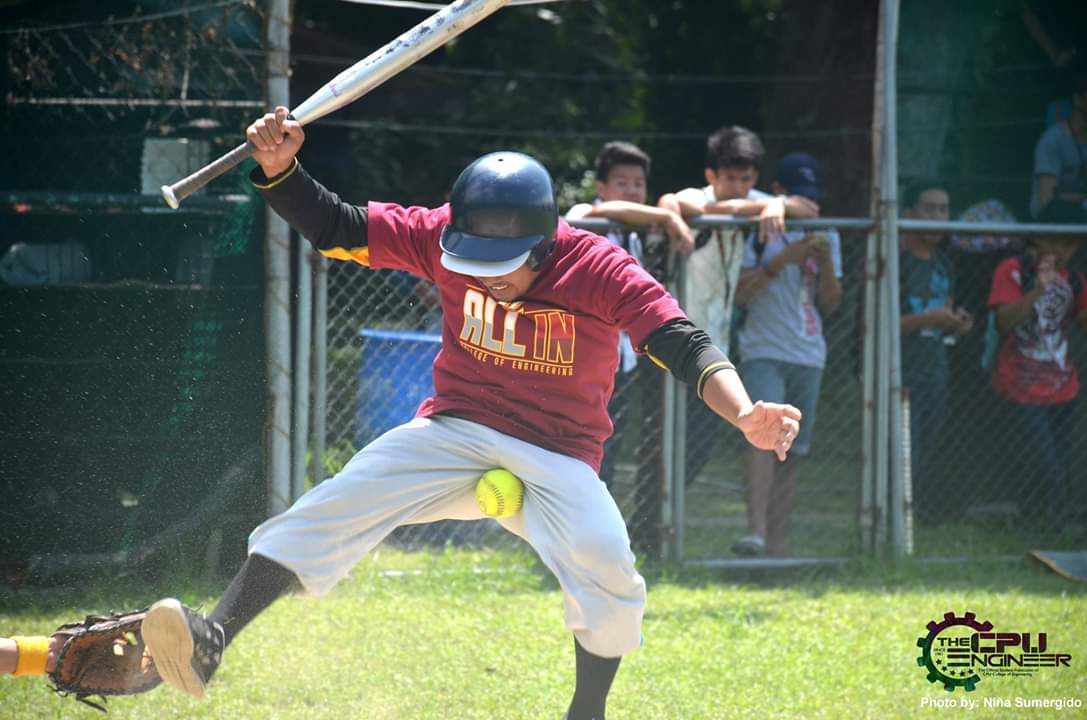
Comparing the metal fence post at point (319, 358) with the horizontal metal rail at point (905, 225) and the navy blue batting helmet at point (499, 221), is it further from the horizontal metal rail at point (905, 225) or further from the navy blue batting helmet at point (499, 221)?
the navy blue batting helmet at point (499, 221)

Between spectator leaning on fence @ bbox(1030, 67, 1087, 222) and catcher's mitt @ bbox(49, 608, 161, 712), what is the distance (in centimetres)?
679

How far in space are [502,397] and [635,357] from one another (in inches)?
113

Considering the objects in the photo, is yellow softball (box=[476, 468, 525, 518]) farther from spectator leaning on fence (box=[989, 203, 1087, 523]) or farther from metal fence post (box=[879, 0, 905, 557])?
spectator leaning on fence (box=[989, 203, 1087, 523])

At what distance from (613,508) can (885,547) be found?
3.81 meters

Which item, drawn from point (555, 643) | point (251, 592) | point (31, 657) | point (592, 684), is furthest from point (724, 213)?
point (31, 657)

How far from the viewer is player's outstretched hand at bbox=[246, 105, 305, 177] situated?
4.42 meters

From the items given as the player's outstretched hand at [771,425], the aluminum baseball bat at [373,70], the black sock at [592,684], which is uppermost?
the aluminum baseball bat at [373,70]

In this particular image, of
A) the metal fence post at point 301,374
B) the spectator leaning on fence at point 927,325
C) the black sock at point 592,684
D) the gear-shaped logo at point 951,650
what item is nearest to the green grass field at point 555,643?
the gear-shaped logo at point 951,650

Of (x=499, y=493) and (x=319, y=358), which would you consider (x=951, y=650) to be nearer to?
(x=499, y=493)

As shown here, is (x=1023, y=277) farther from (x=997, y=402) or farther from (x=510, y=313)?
(x=510, y=313)

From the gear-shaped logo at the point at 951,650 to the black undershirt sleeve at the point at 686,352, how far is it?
2146mm

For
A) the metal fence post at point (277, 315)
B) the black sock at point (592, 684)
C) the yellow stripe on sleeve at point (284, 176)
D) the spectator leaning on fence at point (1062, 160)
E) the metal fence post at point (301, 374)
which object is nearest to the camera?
the black sock at point (592, 684)

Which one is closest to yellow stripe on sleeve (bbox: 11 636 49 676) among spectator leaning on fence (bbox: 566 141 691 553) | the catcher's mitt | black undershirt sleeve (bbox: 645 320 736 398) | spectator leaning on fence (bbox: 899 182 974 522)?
the catcher's mitt

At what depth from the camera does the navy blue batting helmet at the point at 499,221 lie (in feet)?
14.1
